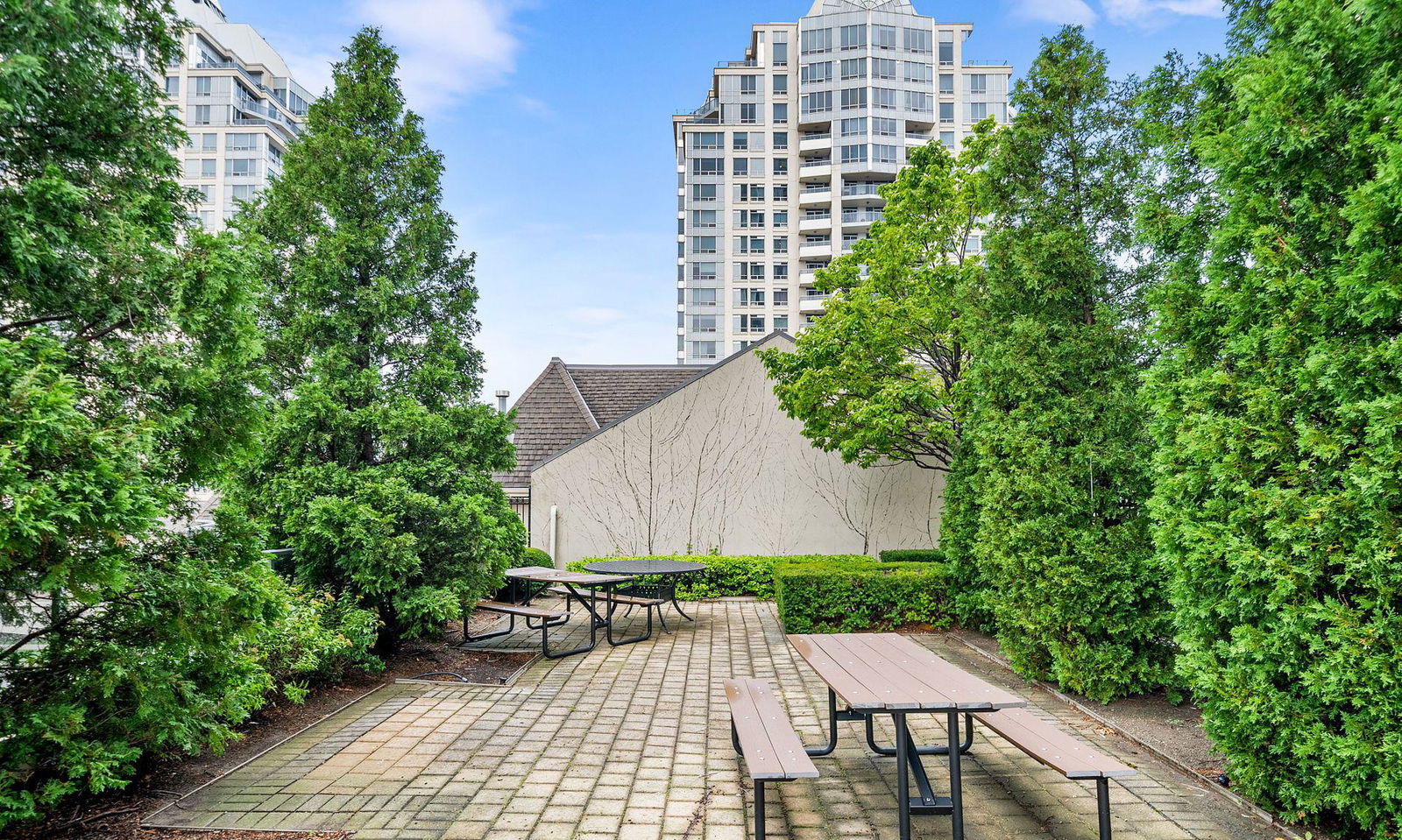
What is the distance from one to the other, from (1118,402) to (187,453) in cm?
760

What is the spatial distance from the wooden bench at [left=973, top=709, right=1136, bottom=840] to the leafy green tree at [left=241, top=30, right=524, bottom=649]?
5707 mm

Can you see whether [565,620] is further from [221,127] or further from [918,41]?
[221,127]

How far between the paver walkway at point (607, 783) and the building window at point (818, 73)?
54.1m

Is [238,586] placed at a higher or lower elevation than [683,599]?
higher

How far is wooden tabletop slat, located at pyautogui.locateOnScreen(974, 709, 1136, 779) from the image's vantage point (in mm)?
3446

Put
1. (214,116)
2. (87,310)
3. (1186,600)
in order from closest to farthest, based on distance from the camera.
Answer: (87,310)
(1186,600)
(214,116)

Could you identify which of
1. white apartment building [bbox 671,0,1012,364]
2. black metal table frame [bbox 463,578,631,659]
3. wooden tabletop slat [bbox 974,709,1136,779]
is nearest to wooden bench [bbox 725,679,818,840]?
wooden tabletop slat [bbox 974,709,1136,779]

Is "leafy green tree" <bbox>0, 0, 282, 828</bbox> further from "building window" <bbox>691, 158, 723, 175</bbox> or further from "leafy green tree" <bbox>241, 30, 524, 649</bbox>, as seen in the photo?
"building window" <bbox>691, 158, 723, 175</bbox>

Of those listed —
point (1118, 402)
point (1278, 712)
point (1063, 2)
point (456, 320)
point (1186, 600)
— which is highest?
point (1063, 2)

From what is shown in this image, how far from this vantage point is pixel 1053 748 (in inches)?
150

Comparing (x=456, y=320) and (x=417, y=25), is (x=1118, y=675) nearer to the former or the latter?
(x=456, y=320)

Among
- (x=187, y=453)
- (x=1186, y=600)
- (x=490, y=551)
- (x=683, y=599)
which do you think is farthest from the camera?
(x=683, y=599)

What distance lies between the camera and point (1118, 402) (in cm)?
660

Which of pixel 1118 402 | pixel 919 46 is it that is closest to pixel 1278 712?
pixel 1118 402
